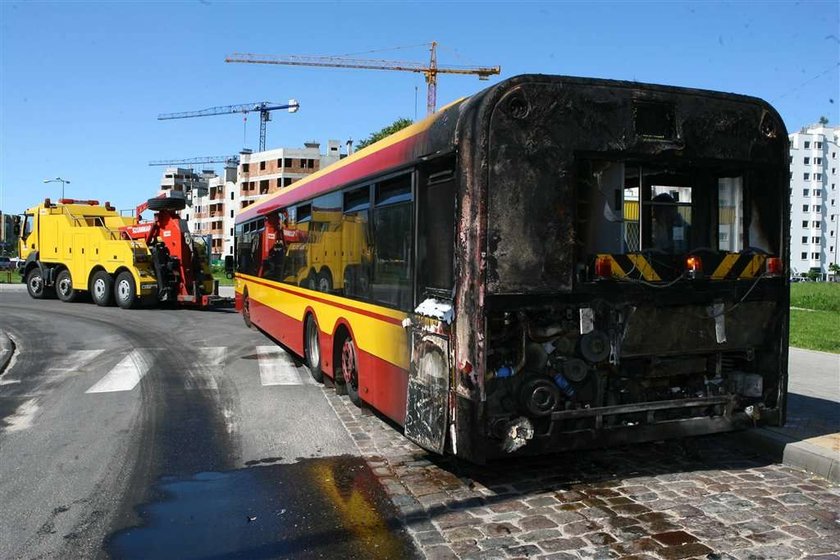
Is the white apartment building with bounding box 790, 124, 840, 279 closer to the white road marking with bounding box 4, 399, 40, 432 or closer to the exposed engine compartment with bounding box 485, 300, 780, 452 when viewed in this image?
the exposed engine compartment with bounding box 485, 300, 780, 452

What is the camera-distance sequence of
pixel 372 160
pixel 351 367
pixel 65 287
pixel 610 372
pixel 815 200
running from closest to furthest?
pixel 610 372, pixel 372 160, pixel 351 367, pixel 65 287, pixel 815 200

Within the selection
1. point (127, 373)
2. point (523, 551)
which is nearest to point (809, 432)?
point (523, 551)

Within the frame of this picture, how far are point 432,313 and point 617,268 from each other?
1435 mm

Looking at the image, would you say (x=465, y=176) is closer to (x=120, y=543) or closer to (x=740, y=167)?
(x=740, y=167)

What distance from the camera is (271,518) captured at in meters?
4.71

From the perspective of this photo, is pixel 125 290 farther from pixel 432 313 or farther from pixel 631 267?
pixel 631 267

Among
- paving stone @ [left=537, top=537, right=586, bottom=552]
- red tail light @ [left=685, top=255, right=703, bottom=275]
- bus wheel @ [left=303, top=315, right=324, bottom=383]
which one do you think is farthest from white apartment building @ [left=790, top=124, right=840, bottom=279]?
paving stone @ [left=537, top=537, right=586, bottom=552]

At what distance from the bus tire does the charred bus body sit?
2157mm

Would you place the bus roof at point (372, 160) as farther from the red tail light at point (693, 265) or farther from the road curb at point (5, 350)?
the road curb at point (5, 350)

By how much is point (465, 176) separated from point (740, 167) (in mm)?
2479

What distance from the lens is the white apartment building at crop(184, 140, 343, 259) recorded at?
9688cm

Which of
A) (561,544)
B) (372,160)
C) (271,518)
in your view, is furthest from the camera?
(372,160)

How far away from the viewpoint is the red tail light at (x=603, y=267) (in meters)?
4.95

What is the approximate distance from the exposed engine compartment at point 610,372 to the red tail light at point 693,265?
0.94 feet
